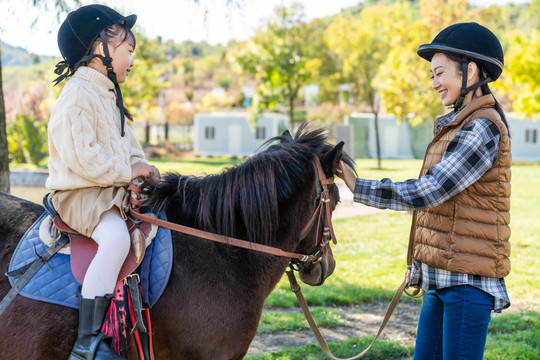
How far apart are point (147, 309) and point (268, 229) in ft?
2.40

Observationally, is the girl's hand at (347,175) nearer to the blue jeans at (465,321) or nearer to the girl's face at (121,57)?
the blue jeans at (465,321)

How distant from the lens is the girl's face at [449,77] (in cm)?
280

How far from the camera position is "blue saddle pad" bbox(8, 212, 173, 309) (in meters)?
2.59

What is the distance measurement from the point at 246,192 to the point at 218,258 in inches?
14.8

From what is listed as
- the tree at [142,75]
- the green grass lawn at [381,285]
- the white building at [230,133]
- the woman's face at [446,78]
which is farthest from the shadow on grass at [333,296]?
the white building at [230,133]

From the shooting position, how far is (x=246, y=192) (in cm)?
275

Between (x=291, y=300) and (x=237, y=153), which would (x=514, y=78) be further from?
(x=237, y=153)

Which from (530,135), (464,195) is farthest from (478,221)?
(530,135)

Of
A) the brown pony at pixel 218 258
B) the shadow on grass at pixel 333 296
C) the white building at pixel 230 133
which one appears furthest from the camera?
the white building at pixel 230 133

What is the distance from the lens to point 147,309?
2600 millimetres

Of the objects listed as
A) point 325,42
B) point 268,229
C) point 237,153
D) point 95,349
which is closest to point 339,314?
point 268,229

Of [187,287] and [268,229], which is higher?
[268,229]

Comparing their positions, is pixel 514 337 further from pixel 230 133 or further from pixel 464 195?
pixel 230 133

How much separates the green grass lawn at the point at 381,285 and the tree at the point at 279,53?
16.4 meters
